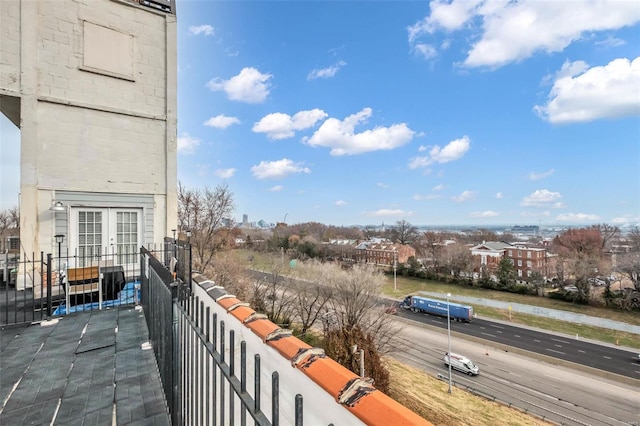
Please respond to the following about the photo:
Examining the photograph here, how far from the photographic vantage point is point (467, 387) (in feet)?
52.4

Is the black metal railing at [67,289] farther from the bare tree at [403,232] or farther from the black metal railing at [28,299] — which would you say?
the bare tree at [403,232]

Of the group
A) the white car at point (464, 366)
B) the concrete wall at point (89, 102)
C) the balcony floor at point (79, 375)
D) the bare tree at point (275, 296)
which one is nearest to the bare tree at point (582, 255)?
the white car at point (464, 366)

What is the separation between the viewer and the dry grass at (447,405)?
11.9 meters

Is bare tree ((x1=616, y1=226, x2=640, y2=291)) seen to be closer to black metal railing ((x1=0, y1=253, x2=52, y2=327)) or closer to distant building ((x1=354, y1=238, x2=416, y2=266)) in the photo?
distant building ((x1=354, y1=238, x2=416, y2=266))

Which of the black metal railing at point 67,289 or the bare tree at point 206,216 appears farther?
the bare tree at point 206,216

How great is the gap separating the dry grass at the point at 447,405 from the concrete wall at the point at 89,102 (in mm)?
11480

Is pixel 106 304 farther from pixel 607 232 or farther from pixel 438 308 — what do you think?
pixel 607 232

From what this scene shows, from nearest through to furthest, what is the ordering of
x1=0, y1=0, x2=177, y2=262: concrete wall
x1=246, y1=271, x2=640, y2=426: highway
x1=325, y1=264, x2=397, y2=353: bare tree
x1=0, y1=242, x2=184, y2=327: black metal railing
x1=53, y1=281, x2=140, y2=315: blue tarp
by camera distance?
x1=0, y1=242, x2=184, y2=327: black metal railing < x1=53, y1=281, x2=140, y2=315: blue tarp < x1=0, y1=0, x2=177, y2=262: concrete wall < x1=246, y1=271, x2=640, y2=426: highway < x1=325, y1=264, x2=397, y2=353: bare tree

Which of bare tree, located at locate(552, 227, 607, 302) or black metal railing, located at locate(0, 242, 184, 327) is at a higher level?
black metal railing, located at locate(0, 242, 184, 327)

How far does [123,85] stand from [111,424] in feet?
30.1

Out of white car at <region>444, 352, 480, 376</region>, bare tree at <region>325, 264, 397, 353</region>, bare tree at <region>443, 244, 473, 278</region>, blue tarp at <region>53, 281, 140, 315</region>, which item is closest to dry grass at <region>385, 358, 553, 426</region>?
white car at <region>444, 352, 480, 376</region>

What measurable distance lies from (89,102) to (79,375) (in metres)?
7.86

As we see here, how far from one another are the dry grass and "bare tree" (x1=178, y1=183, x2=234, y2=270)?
13.6m

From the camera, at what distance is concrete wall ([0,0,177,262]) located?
742cm
